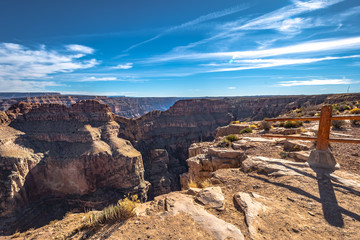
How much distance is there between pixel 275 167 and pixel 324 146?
5.75 ft

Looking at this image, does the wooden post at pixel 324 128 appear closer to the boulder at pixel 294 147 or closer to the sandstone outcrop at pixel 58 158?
the boulder at pixel 294 147

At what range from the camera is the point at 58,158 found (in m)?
37.2

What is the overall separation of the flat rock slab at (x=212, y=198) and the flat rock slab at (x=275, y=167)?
207cm

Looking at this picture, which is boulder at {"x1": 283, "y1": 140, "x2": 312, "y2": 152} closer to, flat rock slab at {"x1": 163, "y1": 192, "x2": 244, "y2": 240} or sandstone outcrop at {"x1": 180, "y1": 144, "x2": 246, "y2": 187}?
sandstone outcrop at {"x1": 180, "y1": 144, "x2": 246, "y2": 187}

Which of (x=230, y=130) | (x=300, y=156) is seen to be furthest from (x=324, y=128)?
(x=230, y=130)

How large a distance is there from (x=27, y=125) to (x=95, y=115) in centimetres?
1666

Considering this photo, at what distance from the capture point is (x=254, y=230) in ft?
9.95

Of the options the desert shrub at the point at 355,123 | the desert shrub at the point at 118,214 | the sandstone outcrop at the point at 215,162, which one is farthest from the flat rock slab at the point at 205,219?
the desert shrub at the point at 355,123

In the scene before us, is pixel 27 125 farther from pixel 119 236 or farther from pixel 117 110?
pixel 117 110

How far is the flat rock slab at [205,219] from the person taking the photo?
2969 mm

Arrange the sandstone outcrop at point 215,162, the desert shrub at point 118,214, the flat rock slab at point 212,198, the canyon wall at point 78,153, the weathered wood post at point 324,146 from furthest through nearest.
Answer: the canyon wall at point 78,153 → the sandstone outcrop at point 215,162 → the weathered wood post at point 324,146 → the flat rock slab at point 212,198 → the desert shrub at point 118,214

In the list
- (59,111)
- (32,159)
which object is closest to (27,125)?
(59,111)

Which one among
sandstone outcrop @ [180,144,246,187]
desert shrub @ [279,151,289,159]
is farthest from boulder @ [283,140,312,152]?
sandstone outcrop @ [180,144,246,187]

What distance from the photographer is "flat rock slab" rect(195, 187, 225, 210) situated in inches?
155
